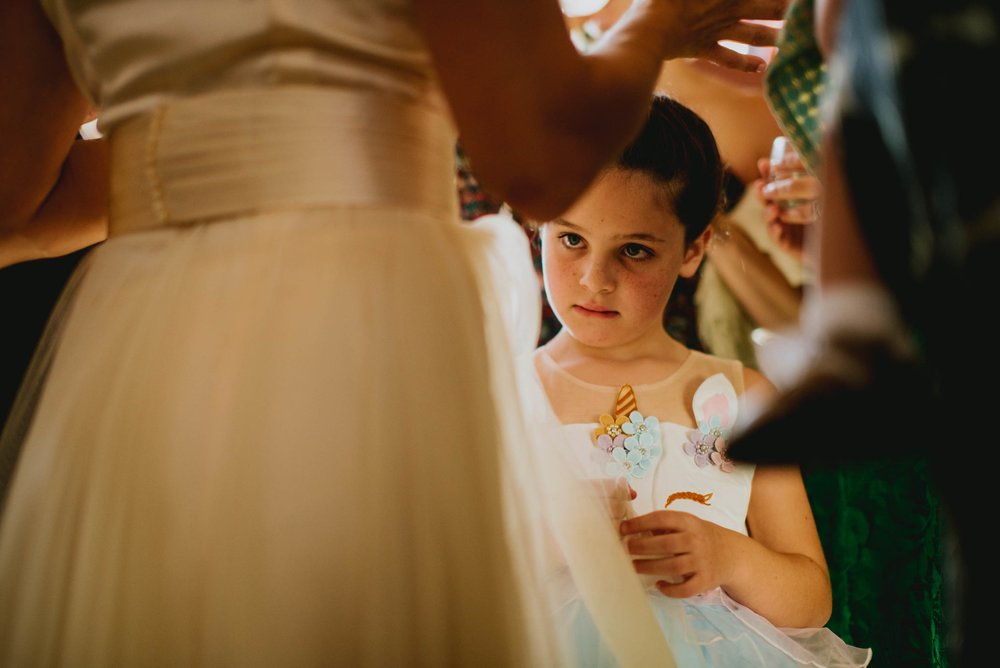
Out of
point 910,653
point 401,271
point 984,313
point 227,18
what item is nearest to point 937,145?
point 984,313

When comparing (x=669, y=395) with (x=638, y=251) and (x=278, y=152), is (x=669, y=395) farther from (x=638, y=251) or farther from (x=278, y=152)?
(x=278, y=152)

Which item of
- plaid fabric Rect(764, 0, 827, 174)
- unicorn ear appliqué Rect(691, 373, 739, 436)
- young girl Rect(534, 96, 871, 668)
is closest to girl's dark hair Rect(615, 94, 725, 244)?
young girl Rect(534, 96, 871, 668)

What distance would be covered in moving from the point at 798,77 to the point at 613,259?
537 millimetres

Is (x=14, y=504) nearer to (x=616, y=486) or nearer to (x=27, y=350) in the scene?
(x=616, y=486)

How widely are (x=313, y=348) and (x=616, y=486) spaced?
1.92 feet

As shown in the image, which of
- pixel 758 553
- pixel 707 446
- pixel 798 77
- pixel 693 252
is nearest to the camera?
pixel 798 77

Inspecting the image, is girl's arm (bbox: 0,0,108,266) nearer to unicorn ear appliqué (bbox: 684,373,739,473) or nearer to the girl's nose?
the girl's nose

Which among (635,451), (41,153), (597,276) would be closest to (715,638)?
(635,451)

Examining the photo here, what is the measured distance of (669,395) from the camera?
1278 mm

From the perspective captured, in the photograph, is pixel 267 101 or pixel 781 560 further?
pixel 781 560

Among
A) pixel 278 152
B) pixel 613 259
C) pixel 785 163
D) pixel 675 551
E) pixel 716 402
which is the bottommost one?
pixel 675 551

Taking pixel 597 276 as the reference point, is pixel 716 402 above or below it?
below

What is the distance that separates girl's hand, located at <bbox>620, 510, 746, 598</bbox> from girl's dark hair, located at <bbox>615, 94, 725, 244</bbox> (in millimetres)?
517

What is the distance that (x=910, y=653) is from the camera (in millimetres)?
1438
